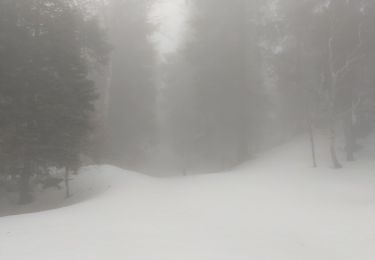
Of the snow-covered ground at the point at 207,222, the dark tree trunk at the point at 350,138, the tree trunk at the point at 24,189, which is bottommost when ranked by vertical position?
the snow-covered ground at the point at 207,222

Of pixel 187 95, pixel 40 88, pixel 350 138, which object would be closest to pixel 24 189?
pixel 40 88

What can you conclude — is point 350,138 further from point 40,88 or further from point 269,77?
point 40,88

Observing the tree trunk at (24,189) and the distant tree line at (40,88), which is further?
the tree trunk at (24,189)

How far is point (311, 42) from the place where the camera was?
2422 cm

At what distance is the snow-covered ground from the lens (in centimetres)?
969

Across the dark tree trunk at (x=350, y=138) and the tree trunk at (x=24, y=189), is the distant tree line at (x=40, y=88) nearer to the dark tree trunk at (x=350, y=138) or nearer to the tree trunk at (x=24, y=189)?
the tree trunk at (x=24, y=189)

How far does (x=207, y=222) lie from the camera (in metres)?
12.6

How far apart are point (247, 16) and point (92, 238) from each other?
2349 centimetres

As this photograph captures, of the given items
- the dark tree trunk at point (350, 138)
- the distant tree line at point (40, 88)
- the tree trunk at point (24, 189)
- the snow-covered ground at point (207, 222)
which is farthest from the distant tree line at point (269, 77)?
the tree trunk at point (24, 189)

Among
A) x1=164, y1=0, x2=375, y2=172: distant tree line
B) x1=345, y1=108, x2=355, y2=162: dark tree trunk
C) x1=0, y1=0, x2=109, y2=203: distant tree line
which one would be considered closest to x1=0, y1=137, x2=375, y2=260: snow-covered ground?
x1=345, y1=108, x2=355, y2=162: dark tree trunk

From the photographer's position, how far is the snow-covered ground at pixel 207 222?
9.69 metres

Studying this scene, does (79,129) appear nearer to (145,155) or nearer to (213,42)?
(213,42)

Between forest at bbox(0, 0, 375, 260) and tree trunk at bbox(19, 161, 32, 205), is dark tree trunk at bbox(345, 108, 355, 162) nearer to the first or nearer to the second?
forest at bbox(0, 0, 375, 260)

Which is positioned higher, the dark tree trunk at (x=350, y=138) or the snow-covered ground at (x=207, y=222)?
the dark tree trunk at (x=350, y=138)
